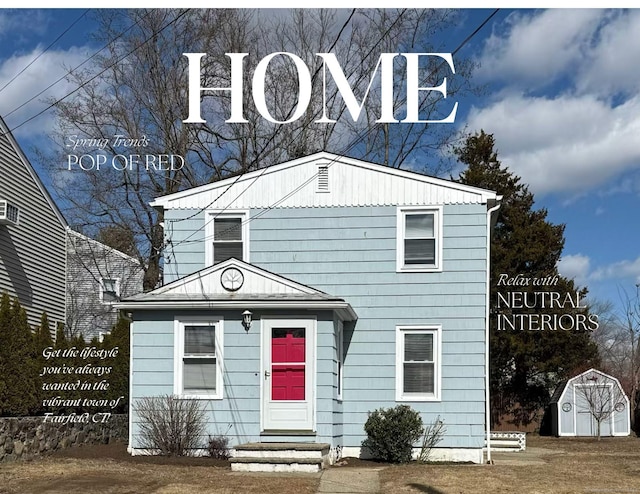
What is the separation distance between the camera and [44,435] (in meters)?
15.2

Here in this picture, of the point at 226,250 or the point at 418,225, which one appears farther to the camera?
the point at 226,250

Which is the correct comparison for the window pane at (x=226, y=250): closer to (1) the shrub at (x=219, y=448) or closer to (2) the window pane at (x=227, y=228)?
(2) the window pane at (x=227, y=228)

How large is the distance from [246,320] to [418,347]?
11.0 ft

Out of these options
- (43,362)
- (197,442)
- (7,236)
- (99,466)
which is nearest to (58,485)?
(99,466)

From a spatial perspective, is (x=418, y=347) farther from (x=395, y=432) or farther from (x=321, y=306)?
(x=321, y=306)

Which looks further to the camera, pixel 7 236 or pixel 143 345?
pixel 7 236

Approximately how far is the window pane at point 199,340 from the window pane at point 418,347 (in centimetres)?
363

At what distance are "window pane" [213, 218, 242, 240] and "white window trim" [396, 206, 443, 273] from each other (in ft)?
10.2

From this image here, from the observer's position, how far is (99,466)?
13367 millimetres

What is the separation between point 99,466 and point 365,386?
17.0ft

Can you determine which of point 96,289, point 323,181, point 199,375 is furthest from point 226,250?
point 96,289

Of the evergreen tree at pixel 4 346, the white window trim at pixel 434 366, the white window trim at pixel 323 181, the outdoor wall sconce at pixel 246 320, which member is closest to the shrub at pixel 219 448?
the outdoor wall sconce at pixel 246 320

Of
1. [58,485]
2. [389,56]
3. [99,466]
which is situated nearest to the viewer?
[58,485]

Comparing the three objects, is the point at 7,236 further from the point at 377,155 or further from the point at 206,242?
the point at 377,155
